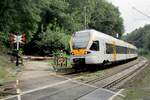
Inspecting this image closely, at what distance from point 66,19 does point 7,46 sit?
15.3m

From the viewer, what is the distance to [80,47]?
32281 mm

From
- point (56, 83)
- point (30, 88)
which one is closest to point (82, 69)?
point (56, 83)

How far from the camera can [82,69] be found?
35469 mm

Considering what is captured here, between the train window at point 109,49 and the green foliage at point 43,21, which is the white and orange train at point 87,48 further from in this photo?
the green foliage at point 43,21

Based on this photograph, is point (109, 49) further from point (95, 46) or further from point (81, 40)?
point (81, 40)

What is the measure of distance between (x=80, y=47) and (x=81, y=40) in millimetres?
573

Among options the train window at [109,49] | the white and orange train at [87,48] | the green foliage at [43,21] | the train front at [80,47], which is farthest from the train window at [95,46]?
the green foliage at [43,21]

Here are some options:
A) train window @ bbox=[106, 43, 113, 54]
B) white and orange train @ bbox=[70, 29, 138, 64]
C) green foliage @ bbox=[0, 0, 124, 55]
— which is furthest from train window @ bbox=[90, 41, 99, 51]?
green foliage @ bbox=[0, 0, 124, 55]

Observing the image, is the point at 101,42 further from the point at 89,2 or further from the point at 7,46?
the point at 89,2

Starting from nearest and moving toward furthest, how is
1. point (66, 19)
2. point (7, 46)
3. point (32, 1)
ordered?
1. point (32, 1)
2. point (7, 46)
3. point (66, 19)

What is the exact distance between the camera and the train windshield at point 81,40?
105 feet

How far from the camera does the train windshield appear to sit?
3209 centimetres

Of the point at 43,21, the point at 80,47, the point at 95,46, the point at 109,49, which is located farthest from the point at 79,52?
the point at 43,21

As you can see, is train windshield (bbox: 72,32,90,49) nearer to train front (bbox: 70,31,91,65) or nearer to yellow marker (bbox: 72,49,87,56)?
train front (bbox: 70,31,91,65)
